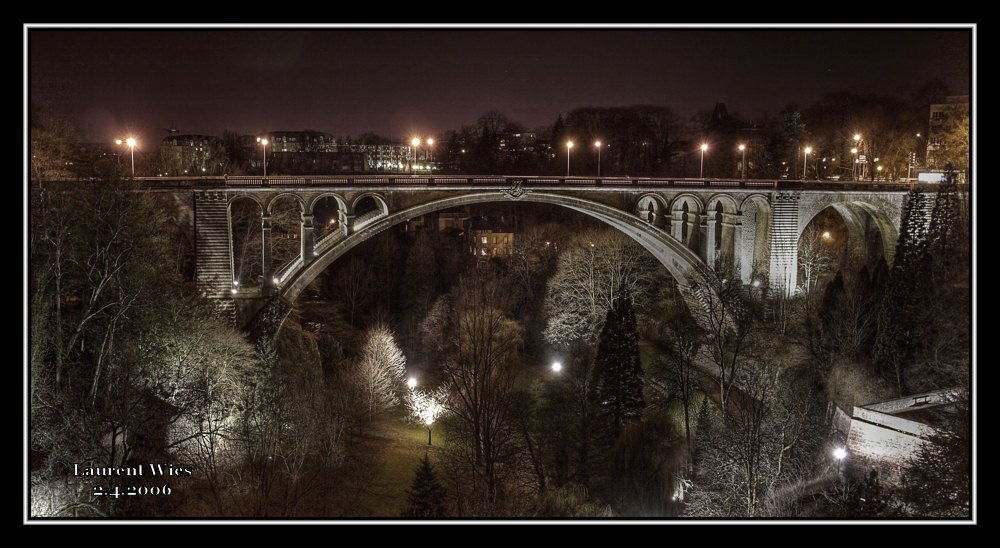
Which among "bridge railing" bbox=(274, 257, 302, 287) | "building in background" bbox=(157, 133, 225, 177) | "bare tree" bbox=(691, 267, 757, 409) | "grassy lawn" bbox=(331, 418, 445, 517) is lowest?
"grassy lawn" bbox=(331, 418, 445, 517)

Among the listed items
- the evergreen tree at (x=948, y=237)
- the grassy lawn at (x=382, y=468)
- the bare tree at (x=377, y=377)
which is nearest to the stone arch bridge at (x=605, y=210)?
the bare tree at (x=377, y=377)

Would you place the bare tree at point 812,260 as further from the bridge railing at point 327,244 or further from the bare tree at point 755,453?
the bridge railing at point 327,244

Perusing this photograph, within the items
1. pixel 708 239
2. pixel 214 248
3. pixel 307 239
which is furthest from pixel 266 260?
pixel 708 239

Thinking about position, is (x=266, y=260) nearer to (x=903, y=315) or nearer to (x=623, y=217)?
(x=623, y=217)

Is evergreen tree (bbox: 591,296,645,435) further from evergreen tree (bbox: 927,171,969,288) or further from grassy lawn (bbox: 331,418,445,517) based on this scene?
evergreen tree (bbox: 927,171,969,288)

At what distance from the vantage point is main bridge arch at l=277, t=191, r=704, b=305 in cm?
2292

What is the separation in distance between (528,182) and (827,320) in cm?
968

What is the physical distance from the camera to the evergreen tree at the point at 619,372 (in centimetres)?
2094

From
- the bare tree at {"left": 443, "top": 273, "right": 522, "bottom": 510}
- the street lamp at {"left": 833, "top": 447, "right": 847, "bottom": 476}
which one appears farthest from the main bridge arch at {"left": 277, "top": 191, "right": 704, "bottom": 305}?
the street lamp at {"left": 833, "top": 447, "right": 847, "bottom": 476}

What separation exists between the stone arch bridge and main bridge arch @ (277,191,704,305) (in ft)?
0.11

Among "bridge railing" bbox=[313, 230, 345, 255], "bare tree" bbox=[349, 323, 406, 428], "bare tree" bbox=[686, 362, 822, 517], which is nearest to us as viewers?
"bare tree" bbox=[686, 362, 822, 517]

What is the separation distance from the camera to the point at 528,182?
25.0 meters

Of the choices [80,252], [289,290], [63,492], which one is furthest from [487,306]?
[63,492]

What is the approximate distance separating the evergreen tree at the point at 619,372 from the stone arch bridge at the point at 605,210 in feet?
16.2
